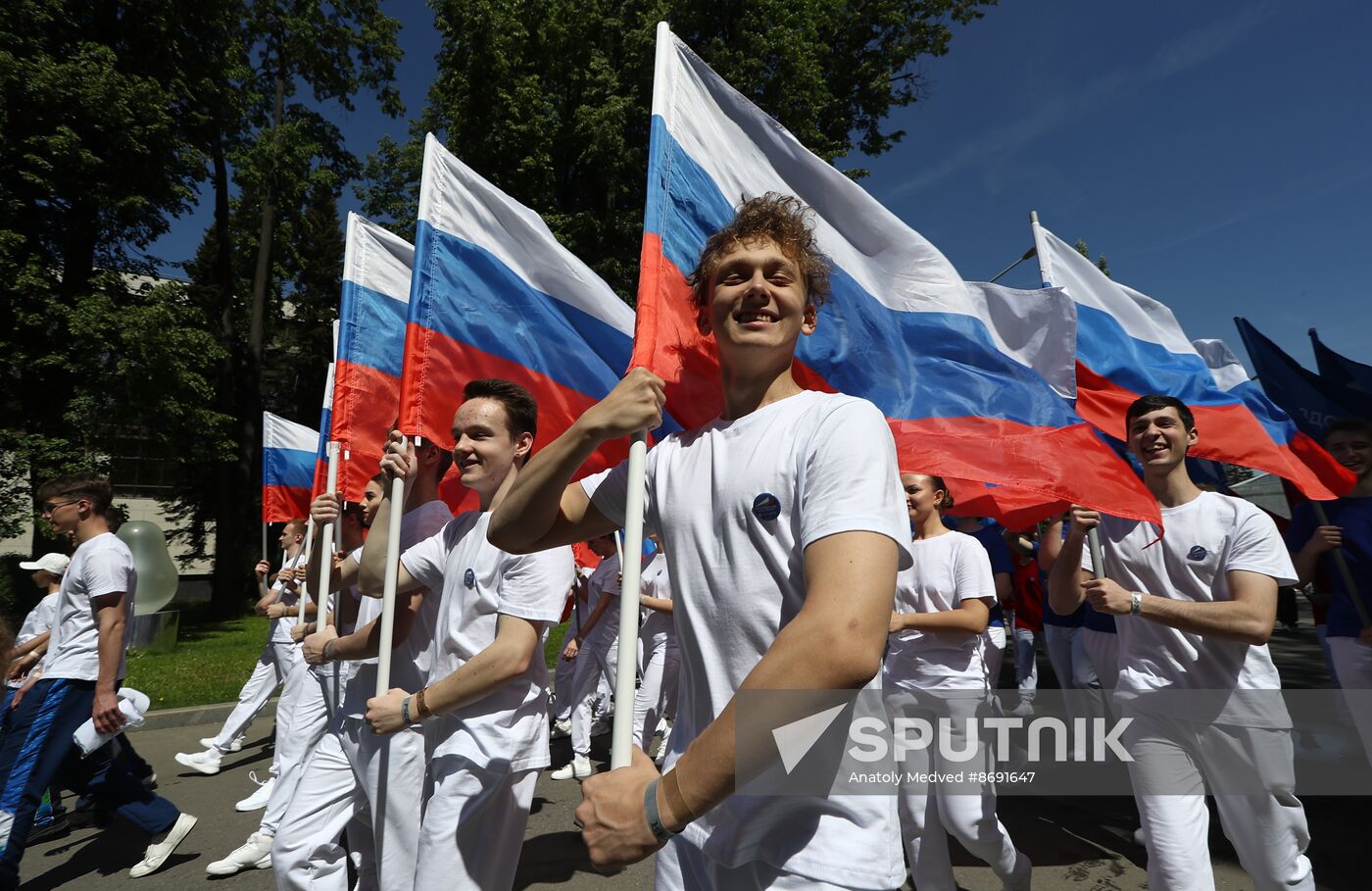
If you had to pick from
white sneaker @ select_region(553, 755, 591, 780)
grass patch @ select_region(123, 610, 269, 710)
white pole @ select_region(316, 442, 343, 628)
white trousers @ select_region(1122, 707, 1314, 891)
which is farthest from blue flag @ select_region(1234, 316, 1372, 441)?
grass patch @ select_region(123, 610, 269, 710)

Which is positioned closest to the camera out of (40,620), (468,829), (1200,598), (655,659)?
(468,829)

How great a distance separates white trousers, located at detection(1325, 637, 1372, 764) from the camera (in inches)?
169

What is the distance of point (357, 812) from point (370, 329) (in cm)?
272

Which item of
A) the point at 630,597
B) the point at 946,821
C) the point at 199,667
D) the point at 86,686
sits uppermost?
the point at 630,597

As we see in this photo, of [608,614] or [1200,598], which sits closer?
[1200,598]

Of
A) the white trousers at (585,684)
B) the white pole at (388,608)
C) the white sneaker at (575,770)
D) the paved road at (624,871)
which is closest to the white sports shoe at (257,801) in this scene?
Answer: the paved road at (624,871)

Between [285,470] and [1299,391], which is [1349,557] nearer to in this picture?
[1299,391]

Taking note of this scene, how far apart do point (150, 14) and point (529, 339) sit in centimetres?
1832

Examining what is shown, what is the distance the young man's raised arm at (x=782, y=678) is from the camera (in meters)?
Result: 1.34

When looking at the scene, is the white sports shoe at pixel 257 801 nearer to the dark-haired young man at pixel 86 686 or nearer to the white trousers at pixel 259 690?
the dark-haired young man at pixel 86 686

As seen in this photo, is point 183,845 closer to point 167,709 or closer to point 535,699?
point 535,699

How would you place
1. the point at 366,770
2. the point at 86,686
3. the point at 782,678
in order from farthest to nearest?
the point at 86,686, the point at 366,770, the point at 782,678

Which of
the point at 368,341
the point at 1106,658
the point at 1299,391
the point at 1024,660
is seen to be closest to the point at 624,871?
the point at 1106,658

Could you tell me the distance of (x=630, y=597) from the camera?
1819 mm
